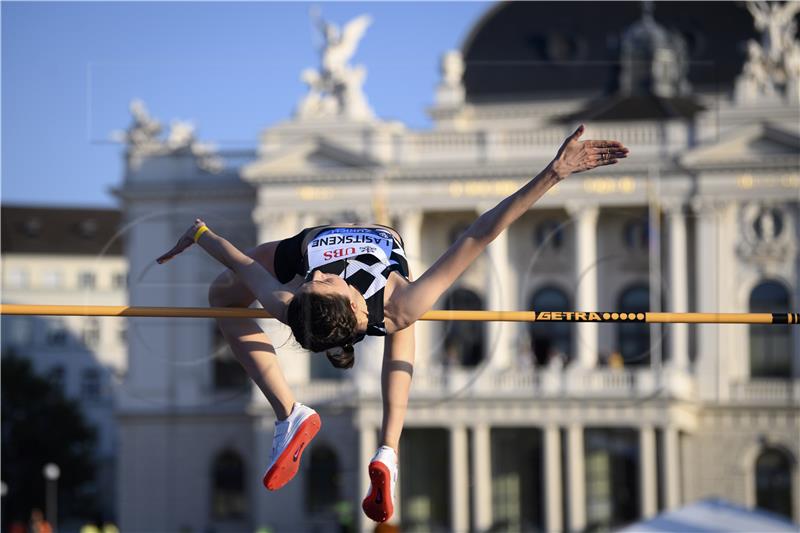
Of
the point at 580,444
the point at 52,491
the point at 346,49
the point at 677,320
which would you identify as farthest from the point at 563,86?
the point at 677,320

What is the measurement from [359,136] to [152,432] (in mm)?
10613

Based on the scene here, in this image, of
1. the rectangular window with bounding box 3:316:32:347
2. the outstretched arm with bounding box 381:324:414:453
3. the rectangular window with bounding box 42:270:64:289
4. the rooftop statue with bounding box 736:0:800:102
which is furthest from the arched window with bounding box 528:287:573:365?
the outstretched arm with bounding box 381:324:414:453

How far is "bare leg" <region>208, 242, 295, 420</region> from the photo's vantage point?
10938 millimetres

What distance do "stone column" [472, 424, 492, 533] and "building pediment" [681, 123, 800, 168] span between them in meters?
9.46

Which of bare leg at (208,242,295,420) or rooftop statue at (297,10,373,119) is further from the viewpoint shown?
rooftop statue at (297,10,373,119)

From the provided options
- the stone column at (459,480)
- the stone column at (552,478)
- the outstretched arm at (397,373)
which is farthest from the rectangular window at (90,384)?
the outstretched arm at (397,373)

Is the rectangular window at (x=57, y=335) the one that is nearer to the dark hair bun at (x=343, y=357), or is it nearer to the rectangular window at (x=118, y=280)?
the rectangular window at (x=118, y=280)

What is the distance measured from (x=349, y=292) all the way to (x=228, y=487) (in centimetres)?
5759

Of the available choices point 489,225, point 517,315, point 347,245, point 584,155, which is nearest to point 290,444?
point 347,245

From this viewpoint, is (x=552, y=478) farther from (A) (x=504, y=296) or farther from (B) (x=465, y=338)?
(A) (x=504, y=296)

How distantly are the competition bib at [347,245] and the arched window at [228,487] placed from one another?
56.8m

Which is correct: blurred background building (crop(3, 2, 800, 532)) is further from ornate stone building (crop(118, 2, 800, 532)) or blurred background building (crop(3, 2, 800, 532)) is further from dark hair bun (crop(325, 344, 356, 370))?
dark hair bun (crop(325, 344, 356, 370))

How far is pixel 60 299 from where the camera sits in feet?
291

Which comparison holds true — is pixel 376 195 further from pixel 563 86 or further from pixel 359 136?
pixel 563 86
